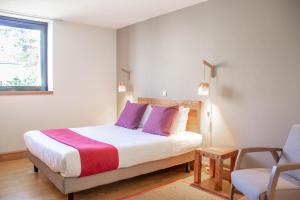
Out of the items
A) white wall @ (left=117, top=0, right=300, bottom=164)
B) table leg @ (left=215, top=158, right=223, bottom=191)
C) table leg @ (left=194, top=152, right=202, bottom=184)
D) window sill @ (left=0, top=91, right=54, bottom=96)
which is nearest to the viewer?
white wall @ (left=117, top=0, right=300, bottom=164)

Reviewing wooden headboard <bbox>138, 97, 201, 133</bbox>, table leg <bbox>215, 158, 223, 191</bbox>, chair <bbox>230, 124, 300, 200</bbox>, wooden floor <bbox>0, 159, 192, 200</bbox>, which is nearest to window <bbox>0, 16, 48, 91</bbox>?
wooden floor <bbox>0, 159, 192, 200</bbox>

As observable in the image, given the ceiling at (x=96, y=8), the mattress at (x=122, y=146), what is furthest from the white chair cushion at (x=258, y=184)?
the ceiling at (x=96, y=8)

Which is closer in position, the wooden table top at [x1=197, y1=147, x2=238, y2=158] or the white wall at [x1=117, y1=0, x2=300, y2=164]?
the white wall at [x1=117, y1=0, x2=300, y2=164]

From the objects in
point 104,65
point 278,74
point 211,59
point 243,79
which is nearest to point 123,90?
point 104,65

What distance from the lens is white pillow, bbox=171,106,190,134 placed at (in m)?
3.72

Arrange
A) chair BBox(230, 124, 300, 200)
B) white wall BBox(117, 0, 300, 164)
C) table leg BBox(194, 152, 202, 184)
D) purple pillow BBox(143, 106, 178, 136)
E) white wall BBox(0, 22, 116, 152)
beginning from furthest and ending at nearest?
white wall BBox(0, 22, 116, 152), purple pillow BBox(143, 106, 178, 136), table leg BBox(194, 152, 202, 184), white wall BBox(117, 0, 300, 164), chair BBox(230, 124, 300, 200)

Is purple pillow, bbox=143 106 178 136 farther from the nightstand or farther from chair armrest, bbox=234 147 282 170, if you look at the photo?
chair armrest, bbox=234 147 282 170

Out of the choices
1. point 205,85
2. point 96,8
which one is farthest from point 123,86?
point 205,85

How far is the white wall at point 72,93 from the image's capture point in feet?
14.1

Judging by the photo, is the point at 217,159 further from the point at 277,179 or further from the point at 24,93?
the point at 24,93

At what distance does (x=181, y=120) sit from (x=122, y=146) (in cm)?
117

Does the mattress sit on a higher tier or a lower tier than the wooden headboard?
lower

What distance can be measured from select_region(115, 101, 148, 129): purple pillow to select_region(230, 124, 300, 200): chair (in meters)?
1.87

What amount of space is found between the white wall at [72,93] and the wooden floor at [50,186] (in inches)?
33.3
